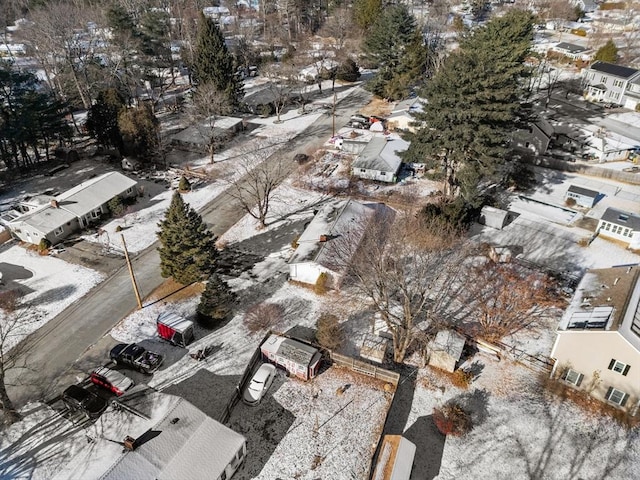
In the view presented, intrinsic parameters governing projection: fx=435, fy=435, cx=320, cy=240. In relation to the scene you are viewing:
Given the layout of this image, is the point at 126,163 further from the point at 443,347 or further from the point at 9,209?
the point at 443,347

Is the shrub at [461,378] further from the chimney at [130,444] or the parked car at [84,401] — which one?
the parked car at [84,401]

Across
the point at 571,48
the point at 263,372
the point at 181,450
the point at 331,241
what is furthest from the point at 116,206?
the point at 571,48

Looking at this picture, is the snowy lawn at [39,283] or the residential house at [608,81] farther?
the residential house at [608,81]

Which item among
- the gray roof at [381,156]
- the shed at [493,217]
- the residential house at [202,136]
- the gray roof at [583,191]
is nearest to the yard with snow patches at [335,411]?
the shed at [493,217]

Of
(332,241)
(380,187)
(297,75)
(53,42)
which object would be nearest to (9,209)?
(53,42)

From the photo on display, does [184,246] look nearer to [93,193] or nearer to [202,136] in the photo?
[93,193]
